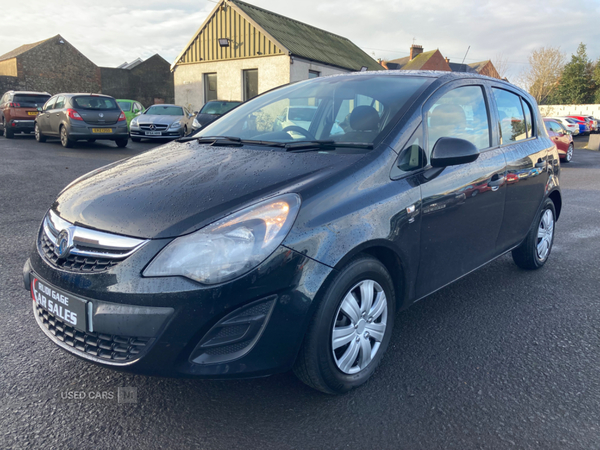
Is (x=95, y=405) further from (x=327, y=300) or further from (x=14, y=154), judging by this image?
(x=14, y=154)

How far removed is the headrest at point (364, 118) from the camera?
284cm

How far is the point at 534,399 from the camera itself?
244 centimetres

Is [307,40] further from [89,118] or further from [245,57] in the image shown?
[89,118]

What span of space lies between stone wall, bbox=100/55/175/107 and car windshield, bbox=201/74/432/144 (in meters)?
40.7

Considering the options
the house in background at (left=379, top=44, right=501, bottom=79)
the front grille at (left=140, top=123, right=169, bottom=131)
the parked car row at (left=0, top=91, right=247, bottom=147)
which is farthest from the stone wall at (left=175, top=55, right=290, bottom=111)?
the house in background at (left=379, top=44, right=501, bottom=79)

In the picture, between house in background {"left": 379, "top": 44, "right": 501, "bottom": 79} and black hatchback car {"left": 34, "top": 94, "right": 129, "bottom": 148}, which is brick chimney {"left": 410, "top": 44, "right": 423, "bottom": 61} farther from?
black hatchback car {"left": 34, "top": 94, "right": 129, "bottom": 148}

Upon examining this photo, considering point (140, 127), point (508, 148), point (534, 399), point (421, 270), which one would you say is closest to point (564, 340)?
point (534, 399)

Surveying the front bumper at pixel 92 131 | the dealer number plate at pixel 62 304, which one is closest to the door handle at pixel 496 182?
the dealer number plate at pixel 62 304

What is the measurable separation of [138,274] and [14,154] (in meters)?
12.6

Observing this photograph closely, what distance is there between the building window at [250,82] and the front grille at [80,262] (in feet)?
81.0

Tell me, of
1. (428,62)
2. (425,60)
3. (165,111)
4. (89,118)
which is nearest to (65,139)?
(89,118)

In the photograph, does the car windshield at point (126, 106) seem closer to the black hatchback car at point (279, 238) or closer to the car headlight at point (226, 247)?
the black hatchback car at point (279, 238)

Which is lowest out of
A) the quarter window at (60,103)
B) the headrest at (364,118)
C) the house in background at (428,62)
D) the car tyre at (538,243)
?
the car tyre at (538,243)

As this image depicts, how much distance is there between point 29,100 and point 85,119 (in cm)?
516
